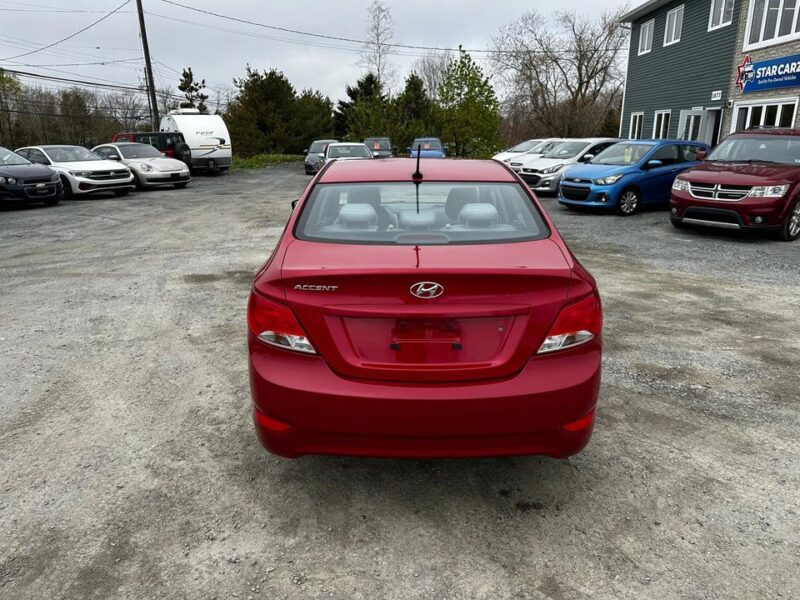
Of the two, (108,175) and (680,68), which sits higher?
(680,68)

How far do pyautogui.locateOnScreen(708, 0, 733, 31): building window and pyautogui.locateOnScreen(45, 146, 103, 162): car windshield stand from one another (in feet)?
64.1

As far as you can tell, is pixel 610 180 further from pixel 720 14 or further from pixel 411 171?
pixel 411 171

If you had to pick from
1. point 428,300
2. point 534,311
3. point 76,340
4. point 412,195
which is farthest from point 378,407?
point 76,340

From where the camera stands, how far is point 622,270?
8211 millimetres

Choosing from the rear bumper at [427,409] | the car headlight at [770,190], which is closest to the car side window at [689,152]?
the car headlight at [770,190]

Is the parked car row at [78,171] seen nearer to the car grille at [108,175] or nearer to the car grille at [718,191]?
the car grille at [108,175]

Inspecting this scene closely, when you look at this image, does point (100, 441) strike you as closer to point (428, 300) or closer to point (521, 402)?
point (428, 300)

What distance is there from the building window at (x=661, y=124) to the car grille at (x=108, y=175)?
1828 centimetres

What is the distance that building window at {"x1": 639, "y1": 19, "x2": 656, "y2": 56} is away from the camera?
936 inches

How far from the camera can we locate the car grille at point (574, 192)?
1326 cm

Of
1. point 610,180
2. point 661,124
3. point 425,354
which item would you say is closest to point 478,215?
point 425,354

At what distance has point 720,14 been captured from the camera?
19.0 meters

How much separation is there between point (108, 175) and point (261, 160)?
1957 centimetres

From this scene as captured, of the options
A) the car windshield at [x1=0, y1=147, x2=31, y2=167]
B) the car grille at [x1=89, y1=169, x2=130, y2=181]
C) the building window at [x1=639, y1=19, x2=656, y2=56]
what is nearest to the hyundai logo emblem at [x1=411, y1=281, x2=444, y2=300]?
the car windshield at [x1=0, y1=147, x2=31, y2=167]
